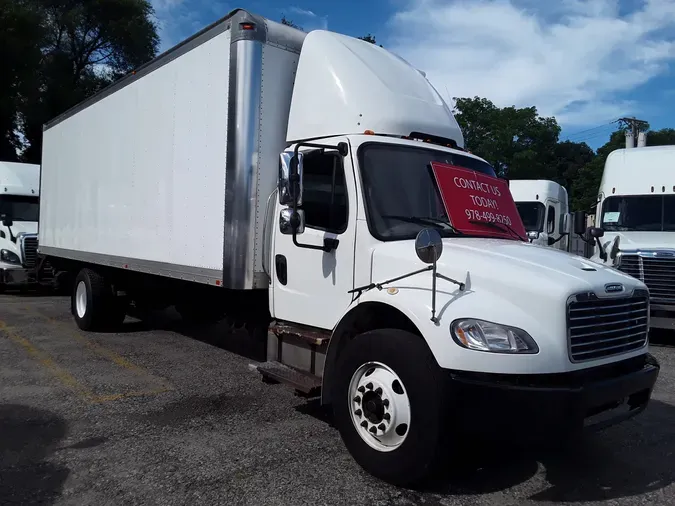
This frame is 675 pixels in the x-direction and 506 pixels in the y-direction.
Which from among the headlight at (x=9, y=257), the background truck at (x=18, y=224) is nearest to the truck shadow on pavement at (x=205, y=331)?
the background truck at (x=18, y=224)

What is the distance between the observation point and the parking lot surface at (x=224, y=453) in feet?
13.3

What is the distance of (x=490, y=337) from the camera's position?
374 centimetres

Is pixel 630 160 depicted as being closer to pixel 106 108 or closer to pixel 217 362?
pixel 217 362

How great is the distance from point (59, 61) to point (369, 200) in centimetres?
2869

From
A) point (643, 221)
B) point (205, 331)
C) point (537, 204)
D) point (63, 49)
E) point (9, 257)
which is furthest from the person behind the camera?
point (63, 49)

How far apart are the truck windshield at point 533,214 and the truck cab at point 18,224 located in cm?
1157

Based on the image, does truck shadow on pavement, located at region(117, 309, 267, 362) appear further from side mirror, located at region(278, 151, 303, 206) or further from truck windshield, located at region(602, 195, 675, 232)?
truck windshield, located at region(602, 195, 675, 232)

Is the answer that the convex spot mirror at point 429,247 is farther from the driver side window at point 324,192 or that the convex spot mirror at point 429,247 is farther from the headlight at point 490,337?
the driver side window at point 324,192

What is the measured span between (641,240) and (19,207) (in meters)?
14.2

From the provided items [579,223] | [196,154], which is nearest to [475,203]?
[196,154]

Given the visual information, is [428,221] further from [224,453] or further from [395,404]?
[224,453]

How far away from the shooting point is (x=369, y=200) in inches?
186

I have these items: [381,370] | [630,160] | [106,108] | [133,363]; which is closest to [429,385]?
[381,370]

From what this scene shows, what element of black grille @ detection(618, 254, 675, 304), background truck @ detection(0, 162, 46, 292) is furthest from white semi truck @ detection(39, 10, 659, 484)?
background truck @ detection(0, 162, 46, 292)
